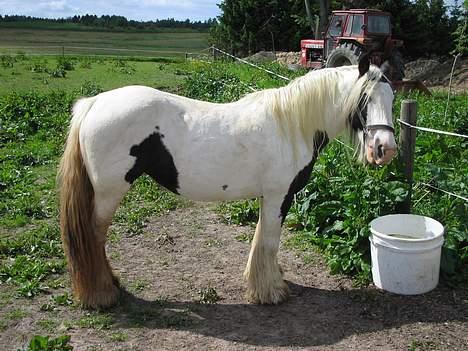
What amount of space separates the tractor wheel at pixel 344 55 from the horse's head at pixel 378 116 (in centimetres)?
915

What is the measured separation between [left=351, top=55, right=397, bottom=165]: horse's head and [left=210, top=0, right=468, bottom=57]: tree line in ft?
65.5

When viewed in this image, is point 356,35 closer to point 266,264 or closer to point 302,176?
point 302,176

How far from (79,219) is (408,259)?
238cm

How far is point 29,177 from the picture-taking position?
259 inches

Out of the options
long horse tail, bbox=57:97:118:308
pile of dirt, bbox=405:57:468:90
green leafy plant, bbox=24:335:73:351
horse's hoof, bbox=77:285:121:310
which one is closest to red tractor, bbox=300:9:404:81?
pile of dirt, bbox=405:57:468:90

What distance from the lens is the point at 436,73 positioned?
723 inches

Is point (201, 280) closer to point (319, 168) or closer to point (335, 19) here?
point (319, 168)

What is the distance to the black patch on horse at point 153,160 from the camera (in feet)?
11.1

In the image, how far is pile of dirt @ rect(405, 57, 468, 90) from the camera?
1741 cm

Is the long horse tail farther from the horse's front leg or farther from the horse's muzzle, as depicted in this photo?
the horse's muzzle

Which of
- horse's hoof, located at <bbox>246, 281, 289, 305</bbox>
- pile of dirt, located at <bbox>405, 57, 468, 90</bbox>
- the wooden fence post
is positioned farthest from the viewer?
pile of dirt, located at <bbox>405, 57, 468, 90</bbox>

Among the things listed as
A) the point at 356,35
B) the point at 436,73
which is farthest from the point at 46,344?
the point at 436,73

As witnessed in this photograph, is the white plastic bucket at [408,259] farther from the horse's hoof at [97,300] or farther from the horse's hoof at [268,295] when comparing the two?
the horse's hoof at [97,300]

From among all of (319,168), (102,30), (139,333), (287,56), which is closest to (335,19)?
(287,56)
